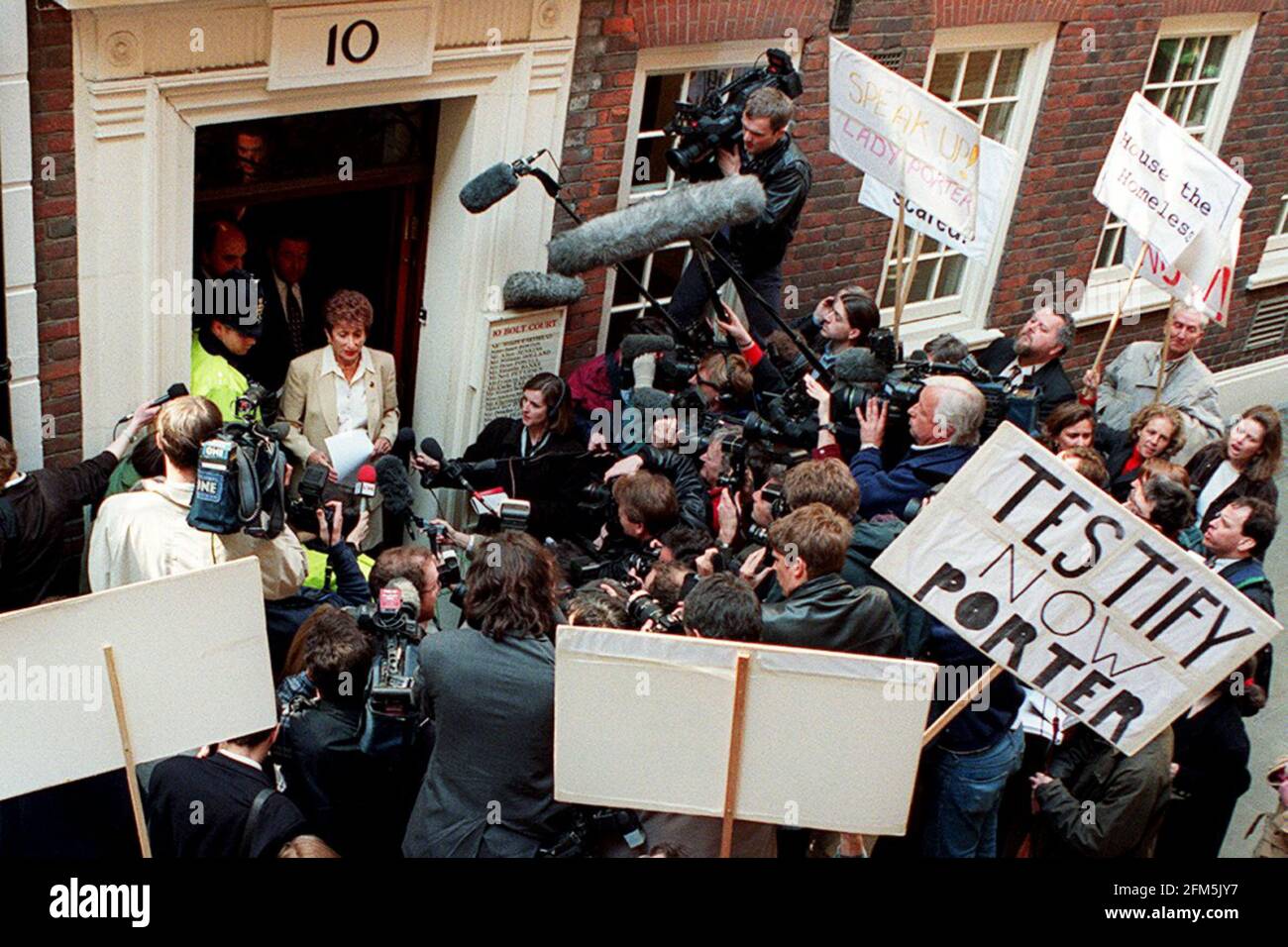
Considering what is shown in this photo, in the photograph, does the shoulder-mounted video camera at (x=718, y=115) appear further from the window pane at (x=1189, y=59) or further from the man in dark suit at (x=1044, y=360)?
the window pane at (x=1189, y=59)

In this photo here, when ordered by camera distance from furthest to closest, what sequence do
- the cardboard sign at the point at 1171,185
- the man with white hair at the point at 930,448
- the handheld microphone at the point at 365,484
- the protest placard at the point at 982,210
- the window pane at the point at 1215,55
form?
the window pane at the point at 1215,55, the cardboard sign at the point at 1171,185, the protest placard at the point at 982,210, the man with white hair at the point at 930,448, the handheld microphone at the point at 365,484

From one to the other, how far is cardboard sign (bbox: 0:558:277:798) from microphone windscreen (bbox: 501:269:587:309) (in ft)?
11.5

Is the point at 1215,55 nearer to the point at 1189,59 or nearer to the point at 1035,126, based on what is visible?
the point at 1189,59

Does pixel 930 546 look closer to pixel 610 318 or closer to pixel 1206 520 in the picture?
pixel 1206 520

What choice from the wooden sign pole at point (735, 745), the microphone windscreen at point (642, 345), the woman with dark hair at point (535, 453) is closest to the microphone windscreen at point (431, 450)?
the woman with dark hair at point (535, 453)

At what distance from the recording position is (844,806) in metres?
5.21

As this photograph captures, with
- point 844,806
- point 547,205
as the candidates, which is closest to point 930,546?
point 844,806

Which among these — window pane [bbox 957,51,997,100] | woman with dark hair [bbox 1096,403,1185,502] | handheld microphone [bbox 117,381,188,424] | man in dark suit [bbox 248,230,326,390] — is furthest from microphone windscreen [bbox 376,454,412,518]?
window pane [bbox 957,51,997,100]

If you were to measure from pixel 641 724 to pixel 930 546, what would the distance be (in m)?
1.22

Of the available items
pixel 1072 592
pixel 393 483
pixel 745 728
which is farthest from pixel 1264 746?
pixel 393 483

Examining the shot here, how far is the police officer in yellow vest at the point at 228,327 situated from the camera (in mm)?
7547

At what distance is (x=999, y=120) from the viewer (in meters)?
10.7

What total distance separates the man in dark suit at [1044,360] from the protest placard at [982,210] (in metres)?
0.52

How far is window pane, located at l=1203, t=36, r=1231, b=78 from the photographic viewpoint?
11648 millimetres
